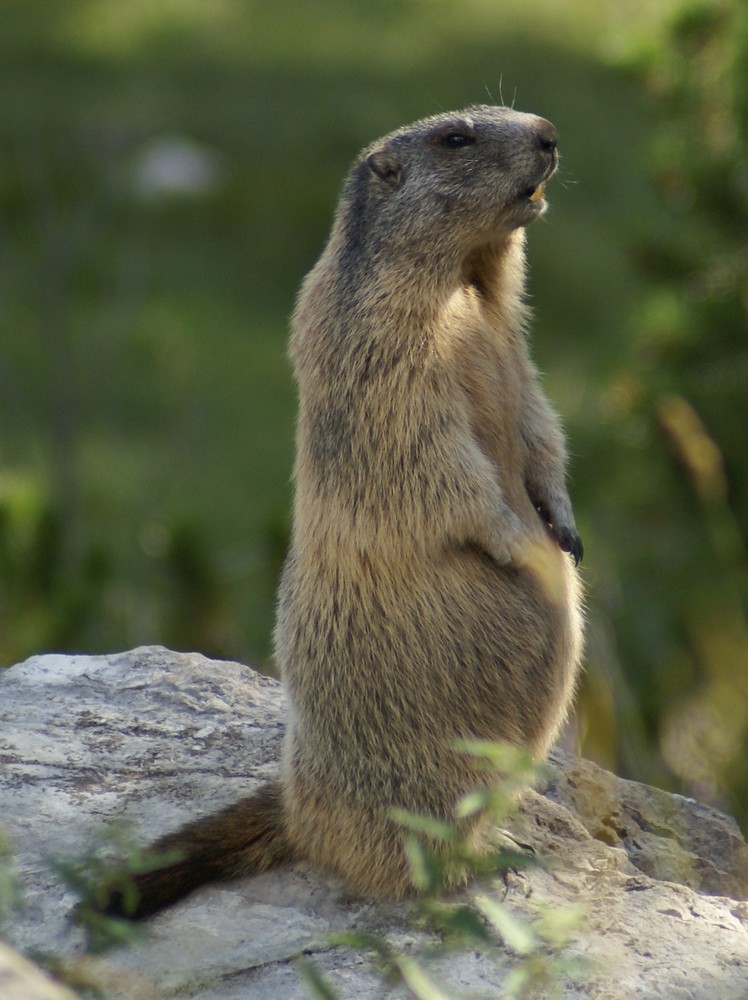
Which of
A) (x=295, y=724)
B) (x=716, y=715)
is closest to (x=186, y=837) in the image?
(x=295, y=724)

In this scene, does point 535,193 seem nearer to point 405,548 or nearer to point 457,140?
point 457,140

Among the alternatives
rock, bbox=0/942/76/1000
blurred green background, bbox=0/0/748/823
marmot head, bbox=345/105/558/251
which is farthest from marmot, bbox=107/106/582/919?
rock, bbox=0/942/76/1000

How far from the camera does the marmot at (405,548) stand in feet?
13.1

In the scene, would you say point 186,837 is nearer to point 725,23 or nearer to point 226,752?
point 226,752

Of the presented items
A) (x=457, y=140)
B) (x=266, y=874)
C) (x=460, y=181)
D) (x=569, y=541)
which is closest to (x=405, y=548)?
(x=569, y=541)

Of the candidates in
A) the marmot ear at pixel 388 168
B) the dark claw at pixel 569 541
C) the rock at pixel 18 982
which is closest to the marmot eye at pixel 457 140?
the marmot ear at pixel 388 168

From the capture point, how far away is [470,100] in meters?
15.4

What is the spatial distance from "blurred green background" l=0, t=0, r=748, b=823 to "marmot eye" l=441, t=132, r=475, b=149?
3.53 feet

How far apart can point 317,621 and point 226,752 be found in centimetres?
76

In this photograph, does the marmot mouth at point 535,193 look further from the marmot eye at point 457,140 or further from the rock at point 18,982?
the rock at point 18,982

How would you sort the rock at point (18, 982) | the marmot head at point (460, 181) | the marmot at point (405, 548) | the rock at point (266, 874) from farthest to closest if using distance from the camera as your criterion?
the marmot head at point (460, 181)
the marmot at point (405, 548)
the rock at point (266, 874)
the rock at point (18, 982)

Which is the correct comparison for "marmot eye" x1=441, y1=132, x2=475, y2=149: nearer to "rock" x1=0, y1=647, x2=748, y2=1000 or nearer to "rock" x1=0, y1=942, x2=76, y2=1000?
"rock" x1=0, y1=647, x2=748, y2=1000

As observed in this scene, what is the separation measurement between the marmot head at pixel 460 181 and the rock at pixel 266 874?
A: 1.79 m

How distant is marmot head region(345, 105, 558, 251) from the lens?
4.34 m
